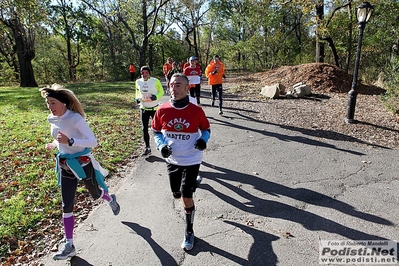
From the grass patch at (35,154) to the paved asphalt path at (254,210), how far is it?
841 mm

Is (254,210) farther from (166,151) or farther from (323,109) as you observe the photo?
(323,109)

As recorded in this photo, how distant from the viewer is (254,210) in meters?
4.16

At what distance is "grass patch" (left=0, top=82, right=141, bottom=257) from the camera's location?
421 cm

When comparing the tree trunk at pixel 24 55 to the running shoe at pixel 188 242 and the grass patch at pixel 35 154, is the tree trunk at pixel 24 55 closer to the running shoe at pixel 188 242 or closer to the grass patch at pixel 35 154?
the grass patch at pixel 35 154

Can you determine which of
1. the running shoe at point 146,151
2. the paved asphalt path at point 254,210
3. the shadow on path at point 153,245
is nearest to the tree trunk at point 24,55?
the running shoe at point 146,151

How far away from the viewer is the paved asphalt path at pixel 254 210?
332 centimetres

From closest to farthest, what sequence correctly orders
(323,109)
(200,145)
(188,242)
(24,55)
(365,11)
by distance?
1. (200,145)
2. (188,242)
3. (365,11)
4. (323,109)
5. (24,55)

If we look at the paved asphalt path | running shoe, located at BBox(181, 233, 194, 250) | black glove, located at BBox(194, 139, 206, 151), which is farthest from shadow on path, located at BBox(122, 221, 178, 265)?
black glove, located at BBox(194, 139, 206, 151)

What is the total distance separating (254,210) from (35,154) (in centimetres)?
560

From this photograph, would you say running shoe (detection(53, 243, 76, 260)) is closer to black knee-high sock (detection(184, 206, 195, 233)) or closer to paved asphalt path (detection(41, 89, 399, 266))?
paved asphalt path (detection(41, 89, 399, 266))

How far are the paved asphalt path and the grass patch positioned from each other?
2.76 feet

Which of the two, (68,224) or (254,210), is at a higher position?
(68,224)

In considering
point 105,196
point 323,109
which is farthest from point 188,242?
point 323,109

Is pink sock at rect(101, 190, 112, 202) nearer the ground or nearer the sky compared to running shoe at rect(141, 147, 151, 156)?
nearer the sky
